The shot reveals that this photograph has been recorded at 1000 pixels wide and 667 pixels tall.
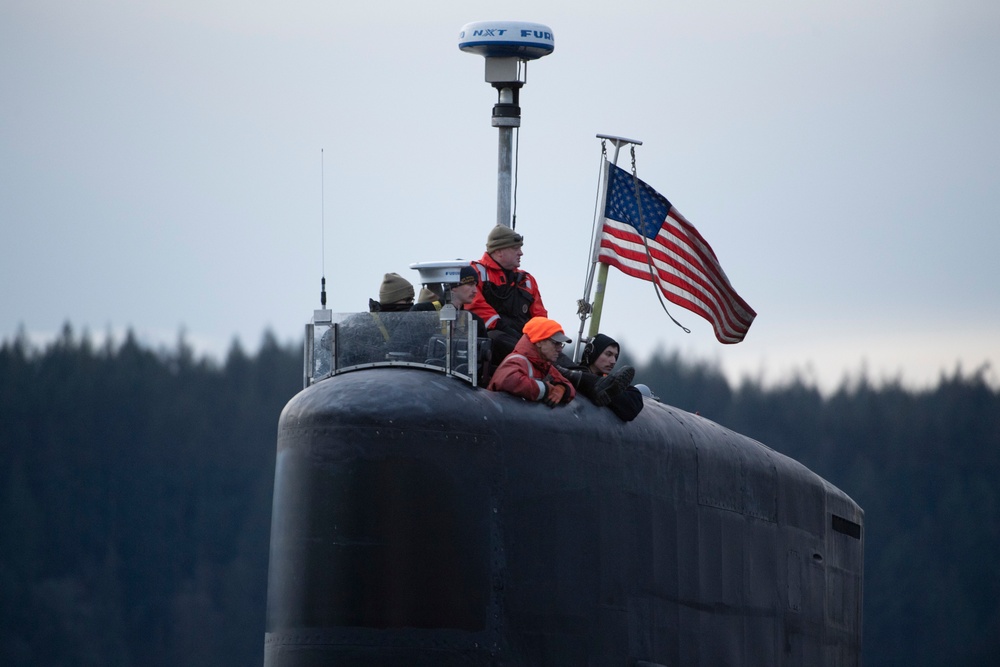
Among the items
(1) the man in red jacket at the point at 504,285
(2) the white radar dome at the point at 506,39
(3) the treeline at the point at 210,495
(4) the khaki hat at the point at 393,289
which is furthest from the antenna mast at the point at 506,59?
(3) the treeline at the point at 210,495

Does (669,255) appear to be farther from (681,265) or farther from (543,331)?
(543,331)

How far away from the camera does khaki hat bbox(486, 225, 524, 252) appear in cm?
1220

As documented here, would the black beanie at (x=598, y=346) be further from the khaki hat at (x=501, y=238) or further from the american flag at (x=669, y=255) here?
the american flag at (x=669, y=255)

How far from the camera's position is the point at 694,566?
1177 cm

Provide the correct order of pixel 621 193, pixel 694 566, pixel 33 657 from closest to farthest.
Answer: pixel 694 566, pixel 621 193, pixel 33 657

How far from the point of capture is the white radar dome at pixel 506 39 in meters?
14.6

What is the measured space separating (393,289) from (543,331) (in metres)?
1.29

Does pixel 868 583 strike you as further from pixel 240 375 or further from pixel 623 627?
pixel 623 627

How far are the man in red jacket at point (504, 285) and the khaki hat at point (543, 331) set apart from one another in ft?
3.54

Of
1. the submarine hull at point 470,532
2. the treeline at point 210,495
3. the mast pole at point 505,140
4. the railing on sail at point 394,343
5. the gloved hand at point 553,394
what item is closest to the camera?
the submarine hull at point 470,532

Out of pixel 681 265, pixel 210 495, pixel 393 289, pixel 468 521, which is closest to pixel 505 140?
pixel 681 265

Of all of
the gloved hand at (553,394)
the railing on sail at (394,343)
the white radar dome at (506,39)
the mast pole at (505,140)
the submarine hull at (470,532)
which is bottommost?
the submarine hull at (470,532)

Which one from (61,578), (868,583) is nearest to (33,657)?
(61,578)

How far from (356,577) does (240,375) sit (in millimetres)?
78355
